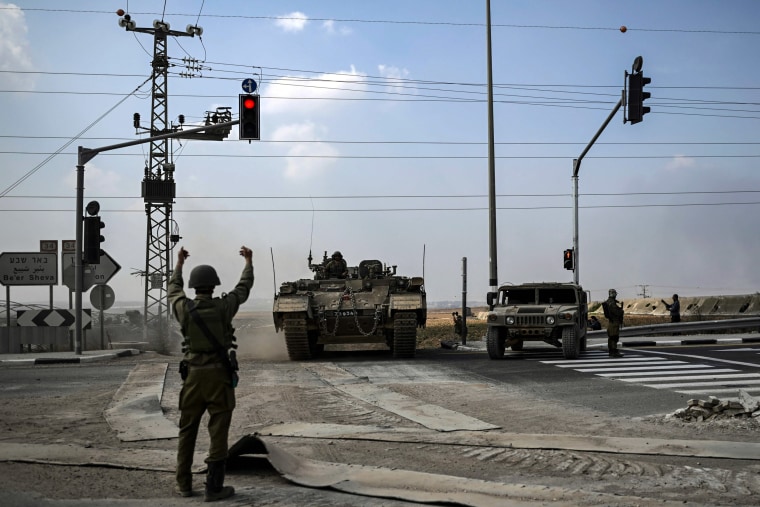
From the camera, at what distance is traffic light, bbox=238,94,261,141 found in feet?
66.1

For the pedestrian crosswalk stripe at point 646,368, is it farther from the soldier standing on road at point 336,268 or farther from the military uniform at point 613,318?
the soldier standing on road at point 336,268

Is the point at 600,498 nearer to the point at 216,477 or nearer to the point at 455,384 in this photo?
the point at 216,477

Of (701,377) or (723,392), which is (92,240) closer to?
(701,377)

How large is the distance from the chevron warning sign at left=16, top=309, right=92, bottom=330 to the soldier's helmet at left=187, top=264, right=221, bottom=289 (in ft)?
57.2

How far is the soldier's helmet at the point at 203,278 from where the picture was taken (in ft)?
22.9

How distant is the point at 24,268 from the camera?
23.9 m

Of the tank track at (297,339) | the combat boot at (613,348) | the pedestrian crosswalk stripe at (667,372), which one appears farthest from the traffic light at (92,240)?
the pedestrian crosswalk stripe at (667,372)

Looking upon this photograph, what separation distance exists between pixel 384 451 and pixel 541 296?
41.8ft

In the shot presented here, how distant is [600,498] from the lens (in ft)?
20.6

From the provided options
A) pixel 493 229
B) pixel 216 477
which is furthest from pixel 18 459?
pixel 493 229

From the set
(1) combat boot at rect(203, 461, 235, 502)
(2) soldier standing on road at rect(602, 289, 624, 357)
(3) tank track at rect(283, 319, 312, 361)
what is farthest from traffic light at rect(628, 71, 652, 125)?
(1) combat boot at rect(203, 461, 235, 502)

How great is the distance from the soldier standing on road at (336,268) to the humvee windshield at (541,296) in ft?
16.1

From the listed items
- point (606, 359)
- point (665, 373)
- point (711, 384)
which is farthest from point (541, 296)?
point (711, 384)

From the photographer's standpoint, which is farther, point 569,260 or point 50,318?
point 569,260
